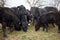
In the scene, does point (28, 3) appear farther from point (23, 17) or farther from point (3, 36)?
point (3, 36)

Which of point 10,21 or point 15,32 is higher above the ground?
point 10,21

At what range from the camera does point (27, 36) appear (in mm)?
6543

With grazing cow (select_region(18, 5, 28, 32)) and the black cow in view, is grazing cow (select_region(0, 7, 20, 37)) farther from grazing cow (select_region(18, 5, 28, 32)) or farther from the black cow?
the black cow

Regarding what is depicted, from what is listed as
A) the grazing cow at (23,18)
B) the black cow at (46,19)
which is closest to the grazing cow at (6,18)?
the grazing cow at (23,18)

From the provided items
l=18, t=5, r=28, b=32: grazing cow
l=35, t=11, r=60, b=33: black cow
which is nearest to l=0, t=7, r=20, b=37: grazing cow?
l=18, t=5, r=28, b=32: grazing cow

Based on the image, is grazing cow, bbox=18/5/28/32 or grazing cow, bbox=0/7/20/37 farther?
grazing cow, bbox=18/5/28/32

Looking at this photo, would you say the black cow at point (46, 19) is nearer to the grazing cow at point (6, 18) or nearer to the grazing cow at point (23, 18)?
the grazing cow at point (23, 18)

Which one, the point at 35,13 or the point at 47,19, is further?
the point at 35,13

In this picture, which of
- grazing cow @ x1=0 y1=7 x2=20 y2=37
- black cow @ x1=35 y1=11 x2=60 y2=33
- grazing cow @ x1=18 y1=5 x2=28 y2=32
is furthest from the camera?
black cow @ x1=35 y1=11 x2=60 y2=33

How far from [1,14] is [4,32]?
60 cm

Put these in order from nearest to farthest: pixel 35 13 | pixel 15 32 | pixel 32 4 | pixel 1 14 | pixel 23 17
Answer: pixel 1 14 → pixel 15 32 → pixel 23 17 → pixel 35 13 → pixel 32 4

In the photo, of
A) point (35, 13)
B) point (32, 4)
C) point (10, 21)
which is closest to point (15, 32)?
point (10, 21)

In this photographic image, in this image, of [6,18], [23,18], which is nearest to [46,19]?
[23,18]

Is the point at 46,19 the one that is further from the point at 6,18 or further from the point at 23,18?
the point at 6,18
